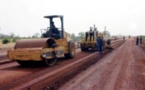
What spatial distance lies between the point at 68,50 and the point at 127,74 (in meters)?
6.20

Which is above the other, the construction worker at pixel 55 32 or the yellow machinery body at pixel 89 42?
the construction worker at pixel 55 32

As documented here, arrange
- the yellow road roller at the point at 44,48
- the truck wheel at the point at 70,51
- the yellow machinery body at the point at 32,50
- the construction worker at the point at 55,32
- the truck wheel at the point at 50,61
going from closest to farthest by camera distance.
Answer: the yellow machinery body at the point at 32,50
the yellow road roller at the point at 44,48
the truck wheel at the point at 50,61
the construction worker at the point at 55,32
the truck wheel at the point at 70,51

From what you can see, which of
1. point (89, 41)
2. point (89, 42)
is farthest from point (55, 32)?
point (89, 41)

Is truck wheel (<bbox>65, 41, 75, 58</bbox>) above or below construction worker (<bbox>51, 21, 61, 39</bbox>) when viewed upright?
below

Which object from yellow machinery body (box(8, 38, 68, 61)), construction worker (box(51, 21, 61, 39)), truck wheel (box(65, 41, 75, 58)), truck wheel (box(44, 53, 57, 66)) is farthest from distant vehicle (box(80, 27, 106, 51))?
truck wheel (box(44, 53, 57, 66))

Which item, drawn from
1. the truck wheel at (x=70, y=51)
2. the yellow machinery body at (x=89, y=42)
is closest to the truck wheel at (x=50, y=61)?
the truck wheel at (x=70, y=51)

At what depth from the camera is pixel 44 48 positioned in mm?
12383

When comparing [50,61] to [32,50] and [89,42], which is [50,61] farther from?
[89,42]

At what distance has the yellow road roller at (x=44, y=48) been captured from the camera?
38.7 feet

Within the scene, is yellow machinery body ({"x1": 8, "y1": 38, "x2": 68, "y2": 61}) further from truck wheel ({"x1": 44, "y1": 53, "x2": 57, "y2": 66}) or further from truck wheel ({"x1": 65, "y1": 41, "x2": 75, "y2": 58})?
truck wheel ({"x1": 65, "y1": 41, "x2": 75, "y2": 58})

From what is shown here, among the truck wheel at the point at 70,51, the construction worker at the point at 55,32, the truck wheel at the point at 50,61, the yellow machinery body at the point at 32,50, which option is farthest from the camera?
the truck wheel at the point at 70,51

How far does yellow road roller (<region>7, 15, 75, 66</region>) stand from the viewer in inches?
465

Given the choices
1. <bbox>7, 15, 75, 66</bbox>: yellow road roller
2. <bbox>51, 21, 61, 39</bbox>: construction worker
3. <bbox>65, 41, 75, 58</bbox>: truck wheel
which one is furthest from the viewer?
<bbox>65, 41, 75, 58</bbox>: truck wheel

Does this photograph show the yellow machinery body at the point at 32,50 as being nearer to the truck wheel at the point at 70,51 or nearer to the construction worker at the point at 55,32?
the construction worker at the point at 55,32
